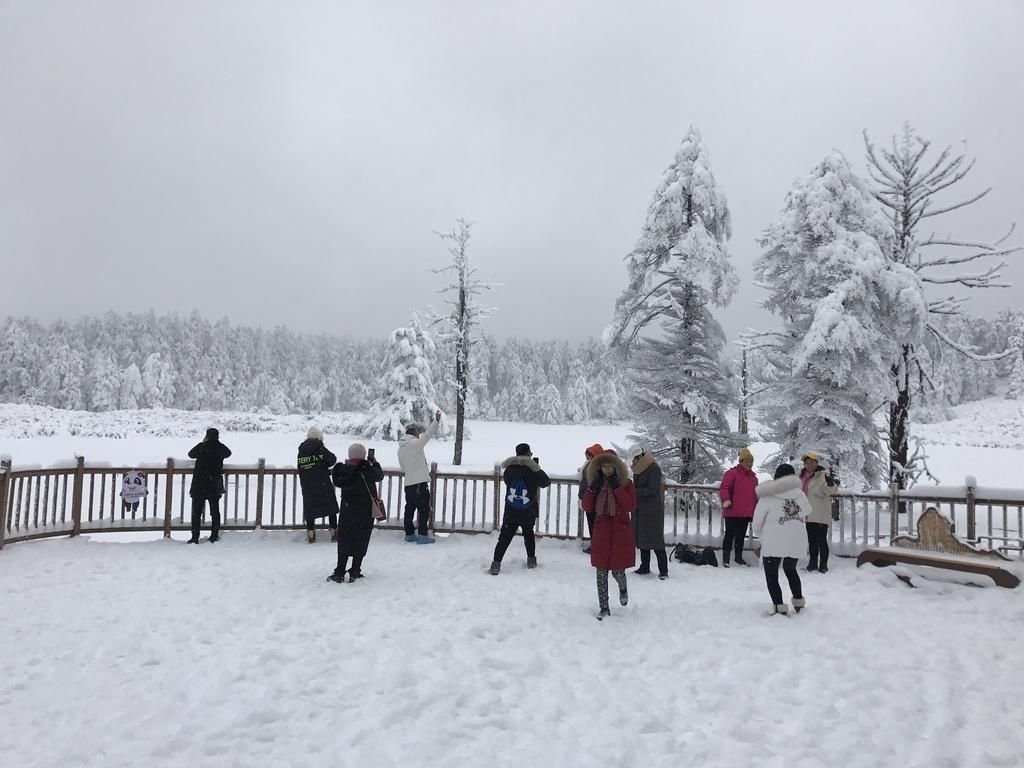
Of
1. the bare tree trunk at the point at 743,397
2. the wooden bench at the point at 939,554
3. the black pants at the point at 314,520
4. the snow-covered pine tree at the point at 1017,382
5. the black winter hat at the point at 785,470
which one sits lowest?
the black pants at the point at 314,520

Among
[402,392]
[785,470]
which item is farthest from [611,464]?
[402,392]

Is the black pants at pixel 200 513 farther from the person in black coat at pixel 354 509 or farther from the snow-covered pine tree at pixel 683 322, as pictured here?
the snow-covered pine tree at pixel 683 322

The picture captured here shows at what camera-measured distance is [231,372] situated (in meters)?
85.2

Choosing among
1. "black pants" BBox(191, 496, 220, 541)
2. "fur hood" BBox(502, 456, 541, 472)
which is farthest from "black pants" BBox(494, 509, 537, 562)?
"black pants" BBox(191, 496, 220, 541)

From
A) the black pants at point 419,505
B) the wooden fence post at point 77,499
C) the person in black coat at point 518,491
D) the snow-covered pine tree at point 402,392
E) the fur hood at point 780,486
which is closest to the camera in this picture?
the fur hood at point 780,486

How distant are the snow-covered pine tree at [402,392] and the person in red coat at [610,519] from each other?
2954 centimetres

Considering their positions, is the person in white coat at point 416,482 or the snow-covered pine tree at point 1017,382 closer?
the person in white coat at point 416,482

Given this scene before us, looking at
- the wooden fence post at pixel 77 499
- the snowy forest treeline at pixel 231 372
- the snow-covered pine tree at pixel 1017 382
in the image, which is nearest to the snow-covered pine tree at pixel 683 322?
the wooden fence post at pixel 77 499

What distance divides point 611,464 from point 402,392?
3071 centimetres

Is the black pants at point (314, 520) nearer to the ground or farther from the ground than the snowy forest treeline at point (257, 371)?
nearer to the ground

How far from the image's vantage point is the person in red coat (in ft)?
22.7

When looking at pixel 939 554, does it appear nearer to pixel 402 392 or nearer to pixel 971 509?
pixel 971 509

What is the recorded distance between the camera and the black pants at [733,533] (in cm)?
1015

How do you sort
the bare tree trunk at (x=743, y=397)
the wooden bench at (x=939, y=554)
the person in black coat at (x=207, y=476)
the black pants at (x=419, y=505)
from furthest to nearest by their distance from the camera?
the bare tree trunk at (x=743, y=397) < the black pants at (x=419, y=505) < the person in black coat at (x=207, y=476) < the wooden bench at (x=939, y=554)
